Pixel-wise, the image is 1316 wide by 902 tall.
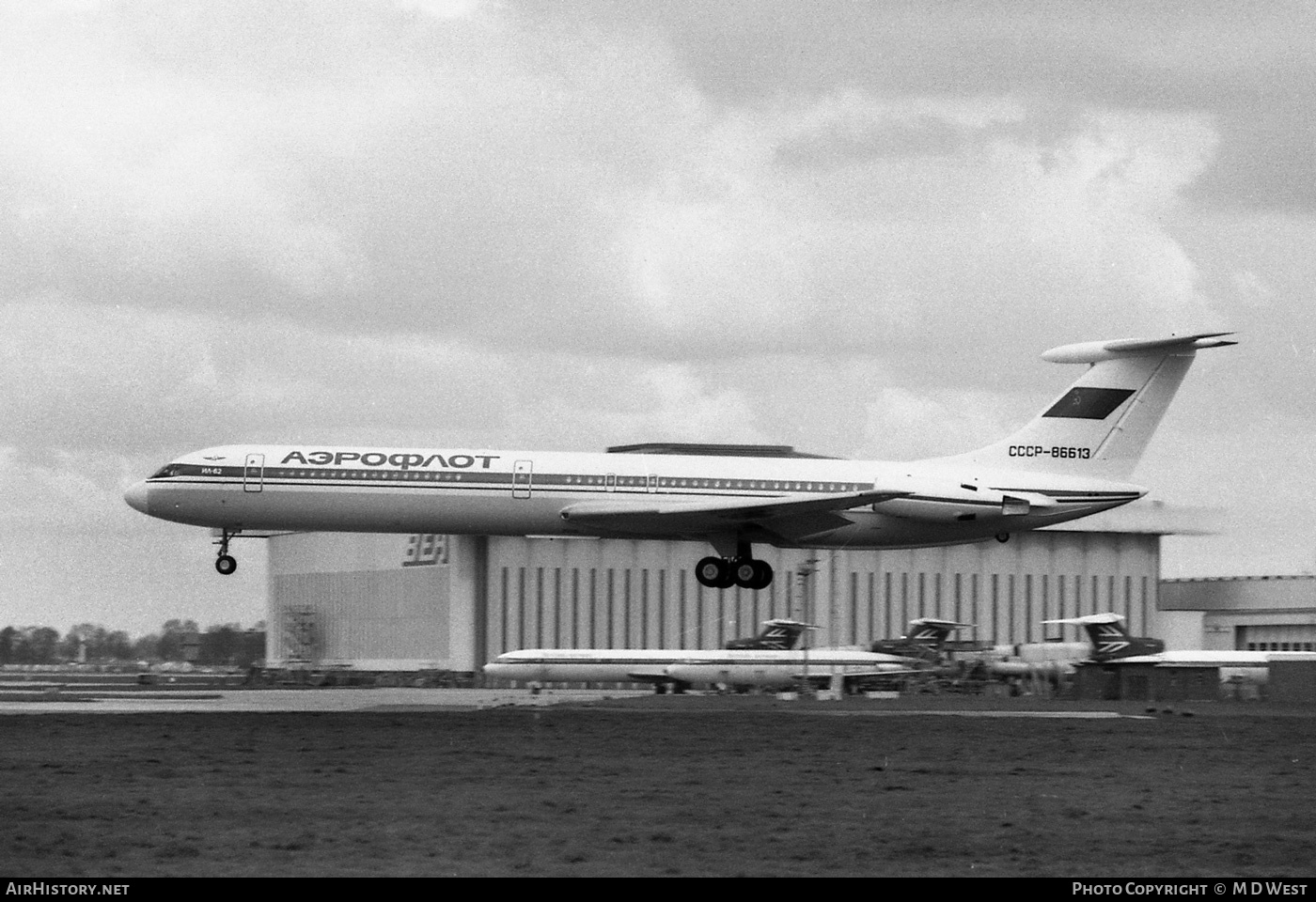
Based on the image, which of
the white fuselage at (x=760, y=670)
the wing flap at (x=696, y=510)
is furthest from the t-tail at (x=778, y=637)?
the wing flap at (x=696, y=510)

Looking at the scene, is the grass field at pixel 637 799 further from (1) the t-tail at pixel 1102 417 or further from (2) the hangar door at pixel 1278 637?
(2) the hangar door at pixel 1278 637

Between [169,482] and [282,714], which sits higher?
[169,482]

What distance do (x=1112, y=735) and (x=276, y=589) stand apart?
8502 centimetres

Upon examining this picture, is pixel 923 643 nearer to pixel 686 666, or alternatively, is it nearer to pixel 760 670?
pixel 760 670

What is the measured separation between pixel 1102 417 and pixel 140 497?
2539 centimetres

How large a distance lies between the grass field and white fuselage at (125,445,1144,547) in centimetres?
503

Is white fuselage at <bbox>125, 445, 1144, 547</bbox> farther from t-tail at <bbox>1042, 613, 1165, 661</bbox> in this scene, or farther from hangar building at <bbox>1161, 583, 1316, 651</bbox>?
hangar building at <bbox>1161, 583, 1316, 651</bbox>

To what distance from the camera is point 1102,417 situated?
160 feet

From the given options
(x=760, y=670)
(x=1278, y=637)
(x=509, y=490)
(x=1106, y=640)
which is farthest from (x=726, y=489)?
(x=1278, y=637)

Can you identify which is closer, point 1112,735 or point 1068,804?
point 1068,804

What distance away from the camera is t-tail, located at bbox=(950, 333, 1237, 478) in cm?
4872
